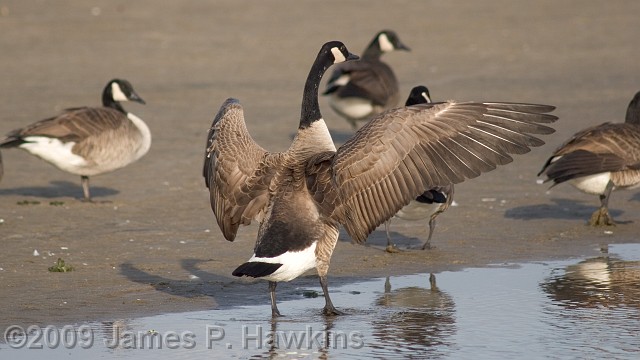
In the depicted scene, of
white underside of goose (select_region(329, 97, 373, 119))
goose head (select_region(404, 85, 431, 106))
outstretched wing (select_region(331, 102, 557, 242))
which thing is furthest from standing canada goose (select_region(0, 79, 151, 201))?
outstretched wing (select_region(331, 102, 557, 242))

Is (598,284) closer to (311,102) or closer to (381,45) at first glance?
(311,102)

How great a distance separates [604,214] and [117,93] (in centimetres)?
644

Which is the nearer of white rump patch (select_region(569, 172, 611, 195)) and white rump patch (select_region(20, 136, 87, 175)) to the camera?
white rump patch (select_region(569, 172, 611, 195))

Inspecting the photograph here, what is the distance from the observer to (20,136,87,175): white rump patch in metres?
12.1

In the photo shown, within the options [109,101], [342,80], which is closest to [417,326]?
[109,101]

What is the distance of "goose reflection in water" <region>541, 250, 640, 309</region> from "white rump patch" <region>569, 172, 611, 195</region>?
1.15 meters

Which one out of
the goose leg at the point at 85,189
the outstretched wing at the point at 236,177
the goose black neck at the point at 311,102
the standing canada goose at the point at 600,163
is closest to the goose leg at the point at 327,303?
the outstretched wing at the point at 236,177

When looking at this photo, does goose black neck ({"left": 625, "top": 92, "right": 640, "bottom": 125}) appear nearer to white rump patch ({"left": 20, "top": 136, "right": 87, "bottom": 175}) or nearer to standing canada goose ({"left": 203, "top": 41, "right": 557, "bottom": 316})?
standing canada goose ({"left": 203, "top": 41, "right": 557, "bottom": 316})

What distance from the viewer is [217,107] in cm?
1747

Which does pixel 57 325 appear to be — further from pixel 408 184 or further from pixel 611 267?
pixel 611 267

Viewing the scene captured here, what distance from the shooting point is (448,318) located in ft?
24.6

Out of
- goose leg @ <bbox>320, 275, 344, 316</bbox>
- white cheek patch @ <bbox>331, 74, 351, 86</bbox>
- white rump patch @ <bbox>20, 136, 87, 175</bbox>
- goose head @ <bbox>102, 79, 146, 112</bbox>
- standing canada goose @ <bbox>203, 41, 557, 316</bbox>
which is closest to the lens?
standing canada goose @ <bbox>203, 41, 557, 316</bbox>

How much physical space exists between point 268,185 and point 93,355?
1.72 m

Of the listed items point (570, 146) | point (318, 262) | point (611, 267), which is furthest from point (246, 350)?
point (570, 146)
